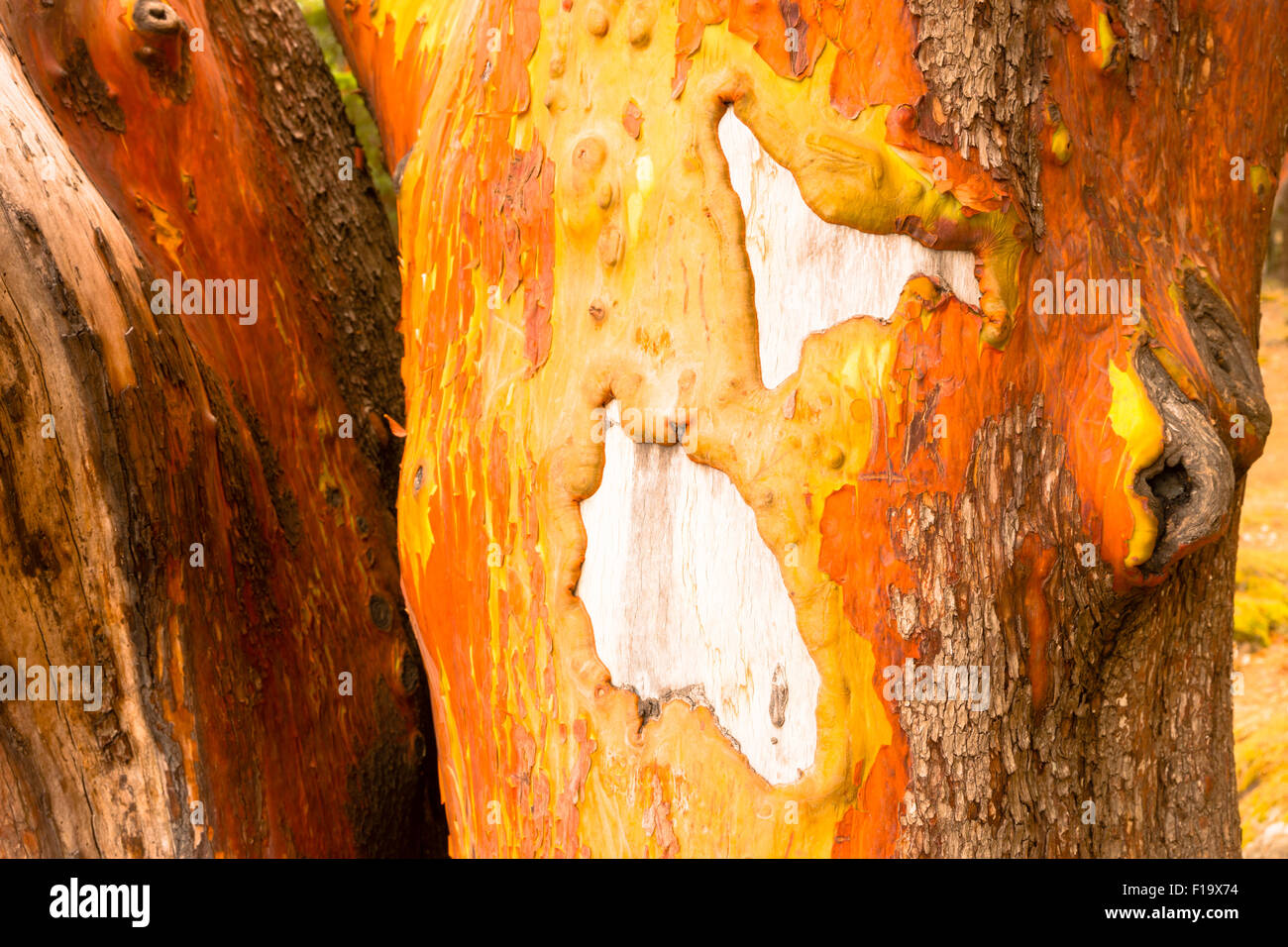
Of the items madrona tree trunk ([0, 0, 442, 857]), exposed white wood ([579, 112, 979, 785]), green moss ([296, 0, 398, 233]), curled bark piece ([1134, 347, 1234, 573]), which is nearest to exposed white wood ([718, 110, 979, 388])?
exposed white wood ([579, 112, 979, 785])

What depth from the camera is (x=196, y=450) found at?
2.04 m

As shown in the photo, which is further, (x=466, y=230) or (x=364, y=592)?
(x=364, y=592)

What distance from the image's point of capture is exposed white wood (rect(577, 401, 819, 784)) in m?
1.73

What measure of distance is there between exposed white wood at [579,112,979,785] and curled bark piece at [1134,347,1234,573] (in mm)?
379

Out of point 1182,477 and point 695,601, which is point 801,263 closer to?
point 695,601

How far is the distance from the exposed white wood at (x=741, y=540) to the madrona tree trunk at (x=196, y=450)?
0.81 metres

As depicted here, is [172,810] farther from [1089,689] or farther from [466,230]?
[1089,689]

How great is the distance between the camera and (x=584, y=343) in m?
1.83

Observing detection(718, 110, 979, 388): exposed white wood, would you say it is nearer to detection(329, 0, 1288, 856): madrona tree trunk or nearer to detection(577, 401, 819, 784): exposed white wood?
detection(329, 0, 1288, 856): madrona tree trunk

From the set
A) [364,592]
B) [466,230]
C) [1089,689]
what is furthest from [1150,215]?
[364,592]

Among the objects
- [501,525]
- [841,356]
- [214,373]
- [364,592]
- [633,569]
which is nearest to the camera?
[841,356]

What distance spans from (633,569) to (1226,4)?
1.55 metres

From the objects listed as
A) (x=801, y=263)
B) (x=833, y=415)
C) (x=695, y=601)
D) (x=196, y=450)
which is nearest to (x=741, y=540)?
(x=695, y=601)

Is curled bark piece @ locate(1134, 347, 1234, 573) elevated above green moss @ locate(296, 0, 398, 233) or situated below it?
below
